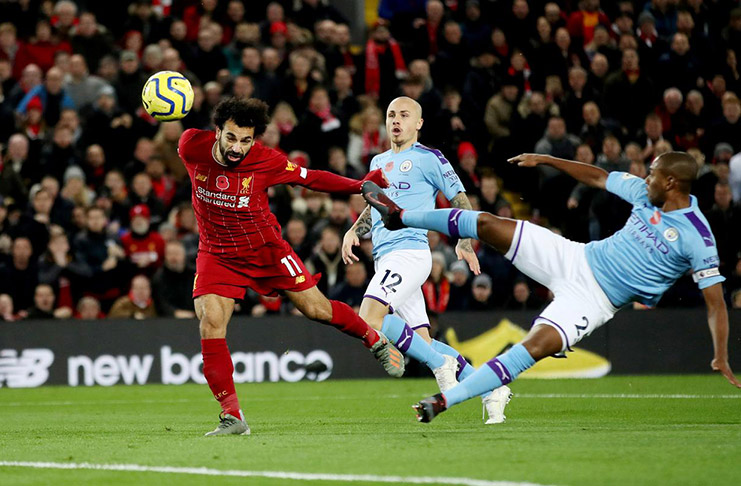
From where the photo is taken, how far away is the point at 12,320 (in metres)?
15.3

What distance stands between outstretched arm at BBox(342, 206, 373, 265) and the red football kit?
1.38 meters

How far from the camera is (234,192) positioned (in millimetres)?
8414

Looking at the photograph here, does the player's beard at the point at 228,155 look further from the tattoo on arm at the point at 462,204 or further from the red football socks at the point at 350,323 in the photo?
the tattoo on arm at the point at 462,204

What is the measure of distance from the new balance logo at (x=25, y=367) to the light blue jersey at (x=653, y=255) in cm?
975

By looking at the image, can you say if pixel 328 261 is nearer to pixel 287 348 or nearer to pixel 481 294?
pixel 287 348

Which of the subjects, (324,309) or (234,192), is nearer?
(234,192)

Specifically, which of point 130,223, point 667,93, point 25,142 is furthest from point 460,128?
point 25,142

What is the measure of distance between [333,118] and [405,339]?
860 cm

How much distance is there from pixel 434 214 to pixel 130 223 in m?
9.40

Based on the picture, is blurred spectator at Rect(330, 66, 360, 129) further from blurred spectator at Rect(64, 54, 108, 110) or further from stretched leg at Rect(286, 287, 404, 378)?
stretched leg at Rect(286, 287, 404, 378)

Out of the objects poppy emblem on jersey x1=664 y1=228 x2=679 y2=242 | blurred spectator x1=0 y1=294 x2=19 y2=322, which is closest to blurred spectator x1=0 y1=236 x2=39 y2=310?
blurred spectator x1=0 y1=294 x2=19 y2=322

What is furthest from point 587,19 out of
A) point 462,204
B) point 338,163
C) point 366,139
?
point 462,204

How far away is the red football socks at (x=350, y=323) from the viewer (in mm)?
8820

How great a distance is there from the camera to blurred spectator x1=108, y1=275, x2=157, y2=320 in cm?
1573
